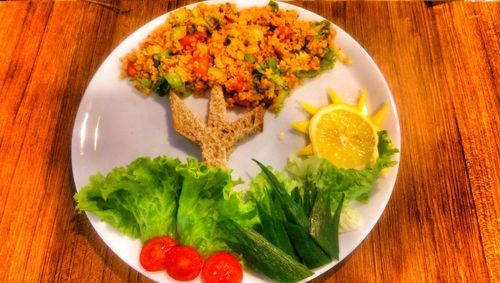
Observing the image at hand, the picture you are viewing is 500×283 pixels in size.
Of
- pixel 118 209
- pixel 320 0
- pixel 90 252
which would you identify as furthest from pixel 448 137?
pixel 90 252

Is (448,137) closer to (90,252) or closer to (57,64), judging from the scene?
(90,252)

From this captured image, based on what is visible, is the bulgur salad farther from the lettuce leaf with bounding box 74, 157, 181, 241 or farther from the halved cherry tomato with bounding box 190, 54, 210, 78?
the lettuce leaf with bounding box 74, 157, 181, 241

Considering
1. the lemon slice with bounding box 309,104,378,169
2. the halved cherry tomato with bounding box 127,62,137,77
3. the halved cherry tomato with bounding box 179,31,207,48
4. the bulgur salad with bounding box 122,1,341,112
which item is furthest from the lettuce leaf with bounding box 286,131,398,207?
the halved cherry tomato with bounding box 127,62,137,77

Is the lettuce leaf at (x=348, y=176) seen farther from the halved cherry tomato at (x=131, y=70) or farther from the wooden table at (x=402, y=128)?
the halved cherry tomato at (x=131, y=70)

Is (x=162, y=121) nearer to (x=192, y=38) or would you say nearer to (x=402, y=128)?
(x=192, y=38)

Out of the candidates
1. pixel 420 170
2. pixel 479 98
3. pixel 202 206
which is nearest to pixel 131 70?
pixel 202 206

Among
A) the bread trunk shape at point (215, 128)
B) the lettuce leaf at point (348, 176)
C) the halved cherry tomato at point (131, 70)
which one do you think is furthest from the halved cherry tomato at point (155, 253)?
the halved cherry tomato at point (131, 70)

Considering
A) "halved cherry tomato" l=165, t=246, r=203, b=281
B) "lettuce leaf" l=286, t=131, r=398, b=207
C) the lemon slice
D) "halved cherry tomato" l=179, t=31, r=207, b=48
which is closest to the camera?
"halved cherry tomato" l=165, t=246, r=203, b=281
